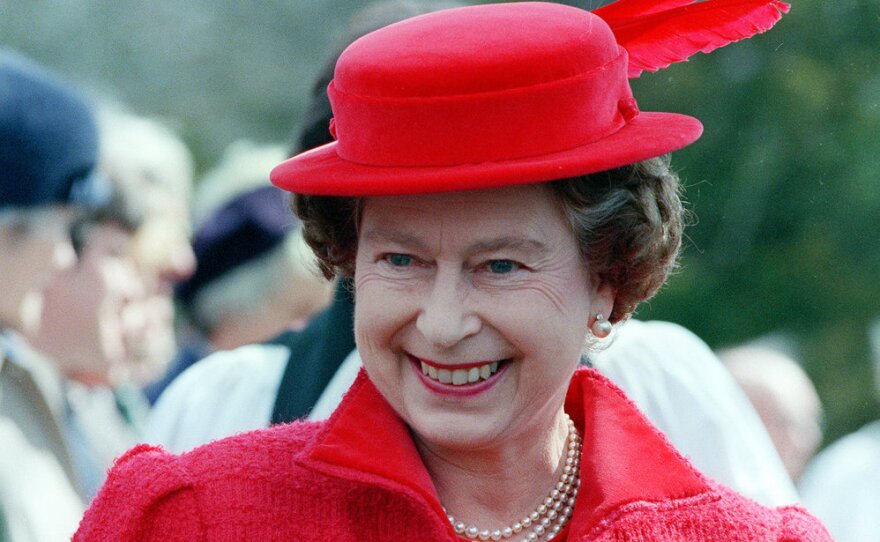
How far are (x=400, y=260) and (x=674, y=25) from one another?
2.36 feet

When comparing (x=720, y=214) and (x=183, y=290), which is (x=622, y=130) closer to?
(x=183, y=290)

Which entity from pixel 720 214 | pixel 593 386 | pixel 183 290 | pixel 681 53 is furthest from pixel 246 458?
pixel 720 214

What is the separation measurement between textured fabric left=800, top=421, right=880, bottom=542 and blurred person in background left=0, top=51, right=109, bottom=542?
8.02ft

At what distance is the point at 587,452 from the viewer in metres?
2.83

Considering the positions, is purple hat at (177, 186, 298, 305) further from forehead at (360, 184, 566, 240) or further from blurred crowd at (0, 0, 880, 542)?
forehead at (360, 184, 566, 240)

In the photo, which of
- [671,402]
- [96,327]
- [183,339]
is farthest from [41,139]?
[183,339]

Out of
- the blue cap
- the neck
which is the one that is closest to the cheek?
the neck

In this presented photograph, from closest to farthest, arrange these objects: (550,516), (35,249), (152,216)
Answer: (550,516) → (35,249) → (152,216)

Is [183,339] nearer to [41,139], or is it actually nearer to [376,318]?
[41,139]

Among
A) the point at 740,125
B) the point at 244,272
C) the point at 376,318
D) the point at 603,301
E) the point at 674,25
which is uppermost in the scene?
the point at 674,25

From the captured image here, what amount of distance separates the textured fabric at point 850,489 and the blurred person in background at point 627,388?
51.9 inches

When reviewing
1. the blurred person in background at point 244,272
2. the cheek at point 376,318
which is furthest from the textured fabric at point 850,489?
the cheek at point 376,318

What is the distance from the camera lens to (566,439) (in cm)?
290

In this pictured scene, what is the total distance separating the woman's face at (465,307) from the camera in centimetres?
249
